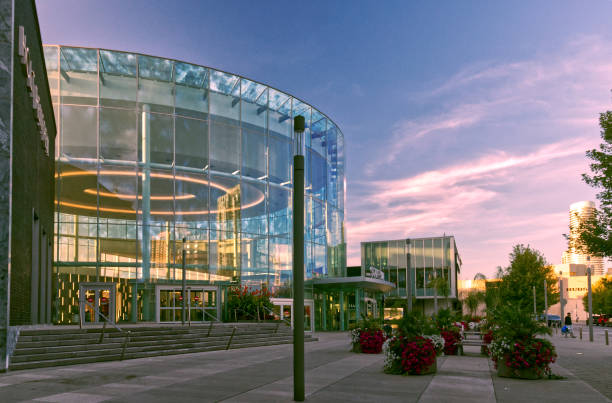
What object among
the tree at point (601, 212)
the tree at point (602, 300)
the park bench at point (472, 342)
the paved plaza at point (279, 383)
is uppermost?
the tree at point (601, 212)

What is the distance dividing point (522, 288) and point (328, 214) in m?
26.3

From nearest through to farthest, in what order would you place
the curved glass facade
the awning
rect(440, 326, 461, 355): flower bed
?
rect(440, 326, 461, 355): flower bed
the curved glass facade
the awning

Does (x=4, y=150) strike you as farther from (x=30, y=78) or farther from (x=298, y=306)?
(x=298, y=306)

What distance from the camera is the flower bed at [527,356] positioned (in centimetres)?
1384

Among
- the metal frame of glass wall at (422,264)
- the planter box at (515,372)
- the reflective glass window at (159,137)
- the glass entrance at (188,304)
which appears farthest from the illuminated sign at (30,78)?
the metal frame of glass wall at (422,264)

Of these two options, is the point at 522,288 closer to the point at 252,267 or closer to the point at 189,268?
the point at 252,267

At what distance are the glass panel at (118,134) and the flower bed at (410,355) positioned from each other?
2339 centimetres

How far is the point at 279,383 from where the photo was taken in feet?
43.2

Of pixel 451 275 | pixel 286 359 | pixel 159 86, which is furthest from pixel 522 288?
pixel 286 359

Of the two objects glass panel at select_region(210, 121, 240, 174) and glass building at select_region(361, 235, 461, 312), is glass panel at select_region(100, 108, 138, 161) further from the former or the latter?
glass building at select_region(361, 235, 461, 312)

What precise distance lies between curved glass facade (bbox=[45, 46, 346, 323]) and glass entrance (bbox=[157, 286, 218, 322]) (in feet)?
1.98

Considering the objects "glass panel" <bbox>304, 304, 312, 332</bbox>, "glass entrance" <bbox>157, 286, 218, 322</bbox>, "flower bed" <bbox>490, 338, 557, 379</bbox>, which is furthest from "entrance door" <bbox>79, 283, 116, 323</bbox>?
"flower bed" <bbox>490, 338, 557, 379</bbox>

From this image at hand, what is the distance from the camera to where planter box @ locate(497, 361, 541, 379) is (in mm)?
13969

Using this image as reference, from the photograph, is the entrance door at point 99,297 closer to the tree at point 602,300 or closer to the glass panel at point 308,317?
the glass panel at point 308,317
